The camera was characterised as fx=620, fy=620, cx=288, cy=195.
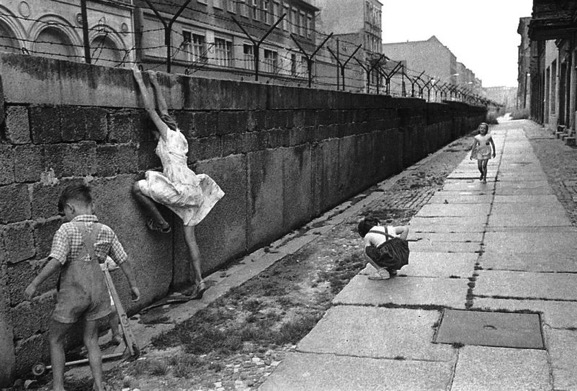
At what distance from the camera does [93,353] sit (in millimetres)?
3877

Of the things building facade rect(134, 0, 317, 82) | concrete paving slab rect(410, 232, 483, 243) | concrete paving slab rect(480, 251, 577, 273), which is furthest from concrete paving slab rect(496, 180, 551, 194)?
building facade rect(134, 0, 317, 82)

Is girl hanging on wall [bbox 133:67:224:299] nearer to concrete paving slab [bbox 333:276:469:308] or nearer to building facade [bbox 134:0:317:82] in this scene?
concrete paving slab [bbox 333:276:469:308]

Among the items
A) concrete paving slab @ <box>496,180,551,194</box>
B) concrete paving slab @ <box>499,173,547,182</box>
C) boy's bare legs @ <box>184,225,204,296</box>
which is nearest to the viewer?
boy's bare legs @ <box>184,225,204,296</box>

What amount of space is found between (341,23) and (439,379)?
71.5 metres

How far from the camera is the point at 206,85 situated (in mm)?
6828

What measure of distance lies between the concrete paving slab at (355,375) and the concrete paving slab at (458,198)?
715 cm

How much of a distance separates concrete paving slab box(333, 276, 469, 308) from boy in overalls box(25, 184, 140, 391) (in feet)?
7.78

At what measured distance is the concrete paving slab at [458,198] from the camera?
10.9 metres

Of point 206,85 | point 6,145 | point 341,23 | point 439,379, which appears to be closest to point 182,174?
point 206,85

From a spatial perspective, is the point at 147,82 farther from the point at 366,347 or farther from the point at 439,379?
the point at 439,379

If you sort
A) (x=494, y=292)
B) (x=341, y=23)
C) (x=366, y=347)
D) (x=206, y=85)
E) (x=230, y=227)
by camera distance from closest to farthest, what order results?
1. (x=366, y=347)
2. (x=494, y=292)
3. (x=206, y=85)
4. (x=230, y=227)
5. (x=341, y=23)

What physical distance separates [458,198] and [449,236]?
11.5 feet

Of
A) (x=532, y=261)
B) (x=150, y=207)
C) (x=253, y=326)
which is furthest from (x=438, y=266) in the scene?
(x=150, y=207)

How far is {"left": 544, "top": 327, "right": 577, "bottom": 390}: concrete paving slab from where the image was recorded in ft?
12.3
